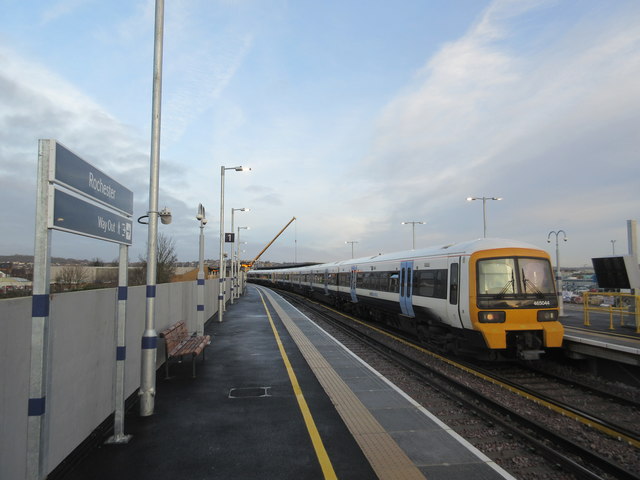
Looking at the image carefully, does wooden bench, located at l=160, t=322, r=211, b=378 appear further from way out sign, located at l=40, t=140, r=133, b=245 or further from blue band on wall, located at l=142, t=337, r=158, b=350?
way out sign, located at l=40, t=140, r=133, b=245

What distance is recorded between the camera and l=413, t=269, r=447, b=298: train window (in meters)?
10.2

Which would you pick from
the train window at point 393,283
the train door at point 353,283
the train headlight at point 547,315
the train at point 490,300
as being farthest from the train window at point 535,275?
the train door at point 353,283

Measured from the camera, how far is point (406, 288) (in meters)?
12.6

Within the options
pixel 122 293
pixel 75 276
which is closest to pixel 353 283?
pixel 75 276

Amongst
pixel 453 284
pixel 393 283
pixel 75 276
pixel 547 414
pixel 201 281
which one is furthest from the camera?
pixel 393 283

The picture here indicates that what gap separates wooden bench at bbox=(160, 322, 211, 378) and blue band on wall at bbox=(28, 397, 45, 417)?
174 inches

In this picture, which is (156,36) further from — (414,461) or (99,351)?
(414,461)

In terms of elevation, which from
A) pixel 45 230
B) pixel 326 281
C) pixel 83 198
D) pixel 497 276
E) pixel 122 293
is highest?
pixel 83 198

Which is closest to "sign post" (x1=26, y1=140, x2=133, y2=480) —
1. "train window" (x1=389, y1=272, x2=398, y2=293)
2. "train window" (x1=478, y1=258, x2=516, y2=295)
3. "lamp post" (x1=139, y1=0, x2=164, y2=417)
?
"lamp post" (x1=139, y1=0, x2=164, y2=417)

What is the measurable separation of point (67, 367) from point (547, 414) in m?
6.85

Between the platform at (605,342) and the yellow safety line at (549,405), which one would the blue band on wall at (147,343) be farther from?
the platform at (605,342)

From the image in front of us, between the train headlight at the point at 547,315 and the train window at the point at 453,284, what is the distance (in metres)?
1.78

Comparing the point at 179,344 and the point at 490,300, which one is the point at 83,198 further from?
the point at 490,300

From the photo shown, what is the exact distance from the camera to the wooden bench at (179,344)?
7.66m
